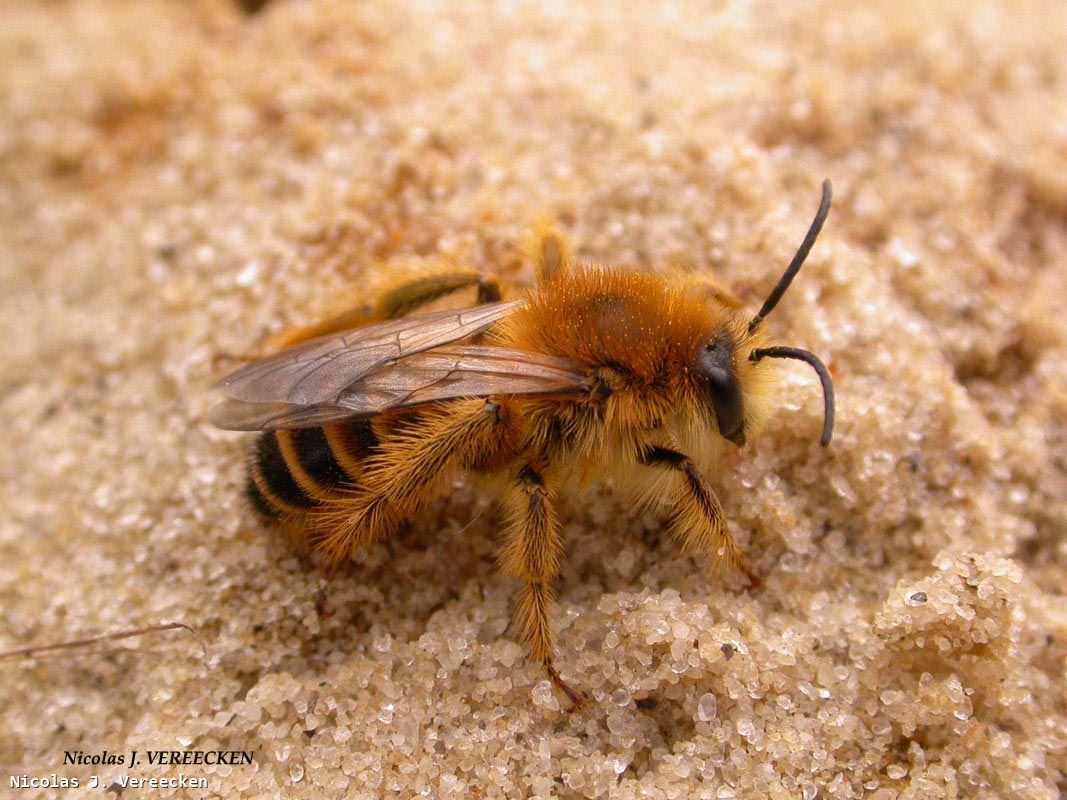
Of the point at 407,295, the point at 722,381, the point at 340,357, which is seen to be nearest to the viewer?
the point at 722,381

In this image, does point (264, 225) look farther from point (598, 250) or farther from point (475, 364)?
point (475, 364)

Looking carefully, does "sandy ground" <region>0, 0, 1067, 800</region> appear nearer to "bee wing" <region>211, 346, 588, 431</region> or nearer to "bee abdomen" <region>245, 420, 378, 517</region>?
"bee abdomen" <region>245, 420, 378, 517</region>

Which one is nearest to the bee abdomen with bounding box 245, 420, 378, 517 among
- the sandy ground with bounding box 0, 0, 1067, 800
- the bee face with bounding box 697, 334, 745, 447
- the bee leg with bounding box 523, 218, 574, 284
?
the sandy ground with bounding box 0, 0, 1067, 800

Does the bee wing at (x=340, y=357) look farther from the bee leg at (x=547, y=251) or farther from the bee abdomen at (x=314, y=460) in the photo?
the bee leg at (x=547, y=251)

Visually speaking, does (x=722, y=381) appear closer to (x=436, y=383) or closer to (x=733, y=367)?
(x=733, y=367)

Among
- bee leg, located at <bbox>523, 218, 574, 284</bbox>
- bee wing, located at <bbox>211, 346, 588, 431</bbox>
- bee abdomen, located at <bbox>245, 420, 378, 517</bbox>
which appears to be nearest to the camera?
bee wing, located at <bbox>211, 346, 588, 431</bbox>

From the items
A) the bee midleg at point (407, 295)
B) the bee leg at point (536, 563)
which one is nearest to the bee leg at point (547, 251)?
the bee midleg at point (407, 295)

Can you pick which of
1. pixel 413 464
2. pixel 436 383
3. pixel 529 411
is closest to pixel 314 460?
pixel 413 464

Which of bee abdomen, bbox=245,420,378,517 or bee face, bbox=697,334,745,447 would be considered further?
bee abdomen, bbox=245,420,378,517
